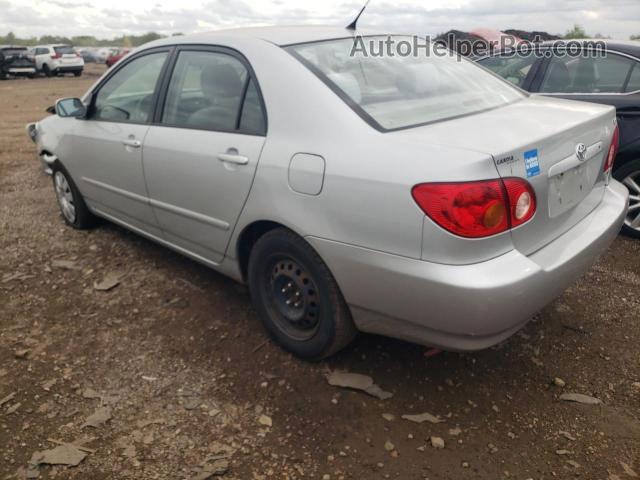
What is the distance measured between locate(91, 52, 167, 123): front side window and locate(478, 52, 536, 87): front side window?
3.17m

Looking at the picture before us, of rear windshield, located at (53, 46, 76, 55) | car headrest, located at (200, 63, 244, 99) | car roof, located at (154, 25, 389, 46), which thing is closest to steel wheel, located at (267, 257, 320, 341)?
car headrest, located at (200, 63, 244, 99)

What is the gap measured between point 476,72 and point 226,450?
2480 millimetres

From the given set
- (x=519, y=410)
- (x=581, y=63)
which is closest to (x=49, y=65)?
(x=581, y=63)

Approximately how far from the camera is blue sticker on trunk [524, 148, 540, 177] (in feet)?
7.19

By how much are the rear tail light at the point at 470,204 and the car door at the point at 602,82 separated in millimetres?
2804

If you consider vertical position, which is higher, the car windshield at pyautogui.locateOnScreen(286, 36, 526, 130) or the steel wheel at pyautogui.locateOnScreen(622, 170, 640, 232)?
the car windshield at pyautogui.locateOnScreen(286, 36, 526, 130)

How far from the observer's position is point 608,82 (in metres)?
4.53

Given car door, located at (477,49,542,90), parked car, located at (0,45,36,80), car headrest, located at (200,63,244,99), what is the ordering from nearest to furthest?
car headrest, located at (200,63,244,99) → car door, located at (477,49,542,90) → parked car, located at (0,45,36,80)

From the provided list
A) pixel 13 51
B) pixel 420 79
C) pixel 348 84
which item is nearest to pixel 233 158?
pixel 348 84

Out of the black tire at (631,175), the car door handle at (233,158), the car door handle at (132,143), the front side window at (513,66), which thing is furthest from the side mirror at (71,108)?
the black tire at (631,175)

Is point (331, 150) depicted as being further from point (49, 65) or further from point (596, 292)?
point (49, 65)

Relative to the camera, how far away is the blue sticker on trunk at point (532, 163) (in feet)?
7.19

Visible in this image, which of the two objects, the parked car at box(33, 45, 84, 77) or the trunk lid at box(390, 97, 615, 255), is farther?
the parked car at box(33, 45, 84, 77)

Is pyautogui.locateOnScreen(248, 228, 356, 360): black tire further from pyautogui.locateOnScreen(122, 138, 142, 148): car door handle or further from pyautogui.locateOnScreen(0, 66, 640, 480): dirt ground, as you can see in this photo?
pyautogui.locateOnScreen(122, 138, 142, 148): car door handle
